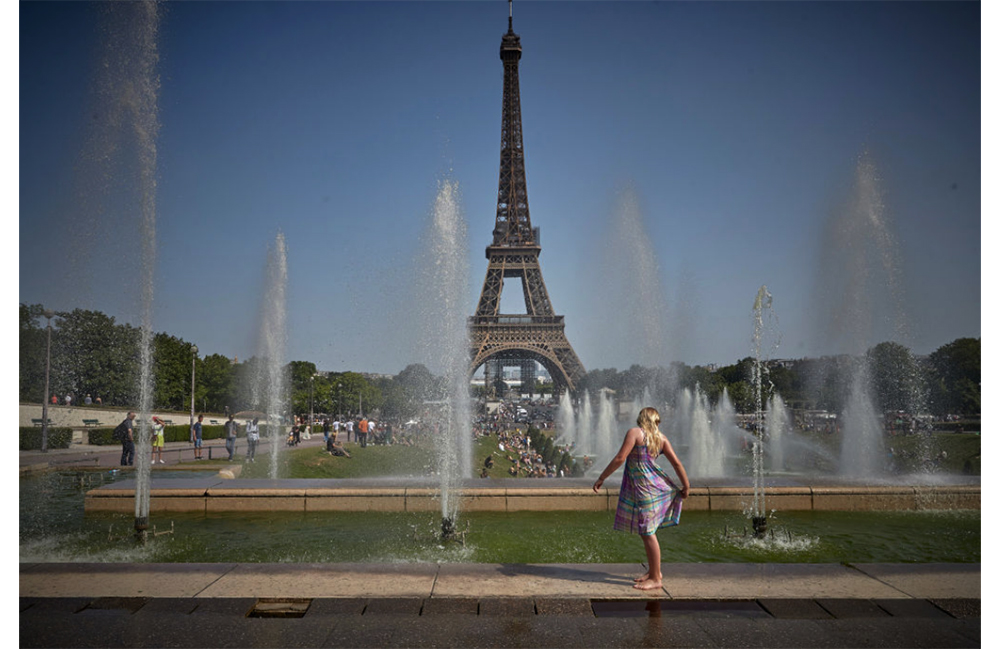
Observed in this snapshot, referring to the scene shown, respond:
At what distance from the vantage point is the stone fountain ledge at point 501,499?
986 cm

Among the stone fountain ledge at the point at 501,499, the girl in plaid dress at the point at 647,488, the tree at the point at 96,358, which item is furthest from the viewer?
the tree at the point at 96,358

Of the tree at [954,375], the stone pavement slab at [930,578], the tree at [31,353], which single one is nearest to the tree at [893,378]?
the tree at [954,375]

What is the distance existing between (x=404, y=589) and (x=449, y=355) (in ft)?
20.9

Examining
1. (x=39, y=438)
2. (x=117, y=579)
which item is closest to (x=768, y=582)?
(x=117, y=579)

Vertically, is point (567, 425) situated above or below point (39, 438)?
below

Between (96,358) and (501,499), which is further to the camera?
(96,358)

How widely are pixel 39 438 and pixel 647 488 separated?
28.1 meters

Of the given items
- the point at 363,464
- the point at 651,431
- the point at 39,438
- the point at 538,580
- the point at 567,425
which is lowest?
the point at 567,425

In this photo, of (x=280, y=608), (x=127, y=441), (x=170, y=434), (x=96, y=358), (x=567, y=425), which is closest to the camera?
(x=280, y=608)

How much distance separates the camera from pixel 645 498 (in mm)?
5480

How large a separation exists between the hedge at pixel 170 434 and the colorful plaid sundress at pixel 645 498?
2815cm

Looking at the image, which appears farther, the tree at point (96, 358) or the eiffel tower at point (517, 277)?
the eiffel tower at point (517, 277)

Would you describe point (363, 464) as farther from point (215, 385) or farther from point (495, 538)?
point (215, 385)

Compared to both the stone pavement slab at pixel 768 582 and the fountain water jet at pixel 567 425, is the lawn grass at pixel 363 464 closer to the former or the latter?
the fountain water jet at pixel 567 425
